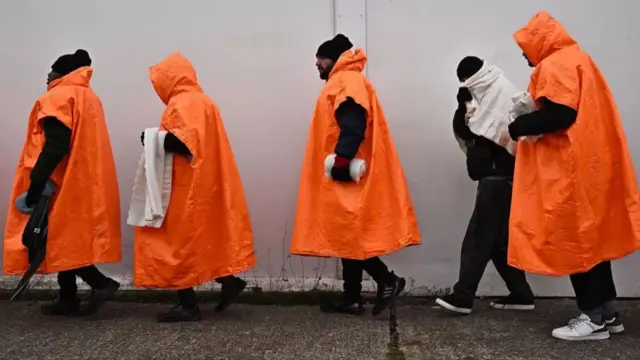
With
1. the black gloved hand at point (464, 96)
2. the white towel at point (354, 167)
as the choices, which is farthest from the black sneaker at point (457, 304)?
the black gloved hand at point (464, 96)

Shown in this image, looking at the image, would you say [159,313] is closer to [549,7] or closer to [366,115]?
[366,115]

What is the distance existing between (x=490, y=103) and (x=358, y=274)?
127 cm

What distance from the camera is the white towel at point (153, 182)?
396 centimetres

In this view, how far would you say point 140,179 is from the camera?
4.09 meters

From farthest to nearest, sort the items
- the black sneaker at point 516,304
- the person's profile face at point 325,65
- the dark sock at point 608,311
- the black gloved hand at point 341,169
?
the black sneaker at point 516,304
the person's profile face at point 325,65
the black gloved hand at point 341,169
the dark sock at point 608,311

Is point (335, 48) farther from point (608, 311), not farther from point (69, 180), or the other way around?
point (608, 311)

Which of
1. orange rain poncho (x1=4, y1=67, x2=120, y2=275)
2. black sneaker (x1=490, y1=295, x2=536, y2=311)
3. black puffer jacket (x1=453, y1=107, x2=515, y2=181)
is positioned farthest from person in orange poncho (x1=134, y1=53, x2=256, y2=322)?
black sneaker (x1=490, y1=295, x2=536, y2=311)

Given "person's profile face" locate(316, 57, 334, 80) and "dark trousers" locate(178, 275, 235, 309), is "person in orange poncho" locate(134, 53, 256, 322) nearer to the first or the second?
"dark trousers" locate(178, 275, 235, 309)

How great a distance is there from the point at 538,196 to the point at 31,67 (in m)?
3.49

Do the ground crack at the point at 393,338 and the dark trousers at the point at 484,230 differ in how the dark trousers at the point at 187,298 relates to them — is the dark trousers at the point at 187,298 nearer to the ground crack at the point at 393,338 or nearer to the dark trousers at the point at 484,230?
the ground crack at the point at 393,338

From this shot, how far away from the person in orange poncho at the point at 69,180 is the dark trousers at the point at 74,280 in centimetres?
1

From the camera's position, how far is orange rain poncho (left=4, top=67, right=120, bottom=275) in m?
4.06

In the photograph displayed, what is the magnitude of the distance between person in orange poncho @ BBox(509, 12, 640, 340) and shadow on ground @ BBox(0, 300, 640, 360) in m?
0.27

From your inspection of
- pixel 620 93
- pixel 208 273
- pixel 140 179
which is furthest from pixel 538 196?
pixel 140 179
